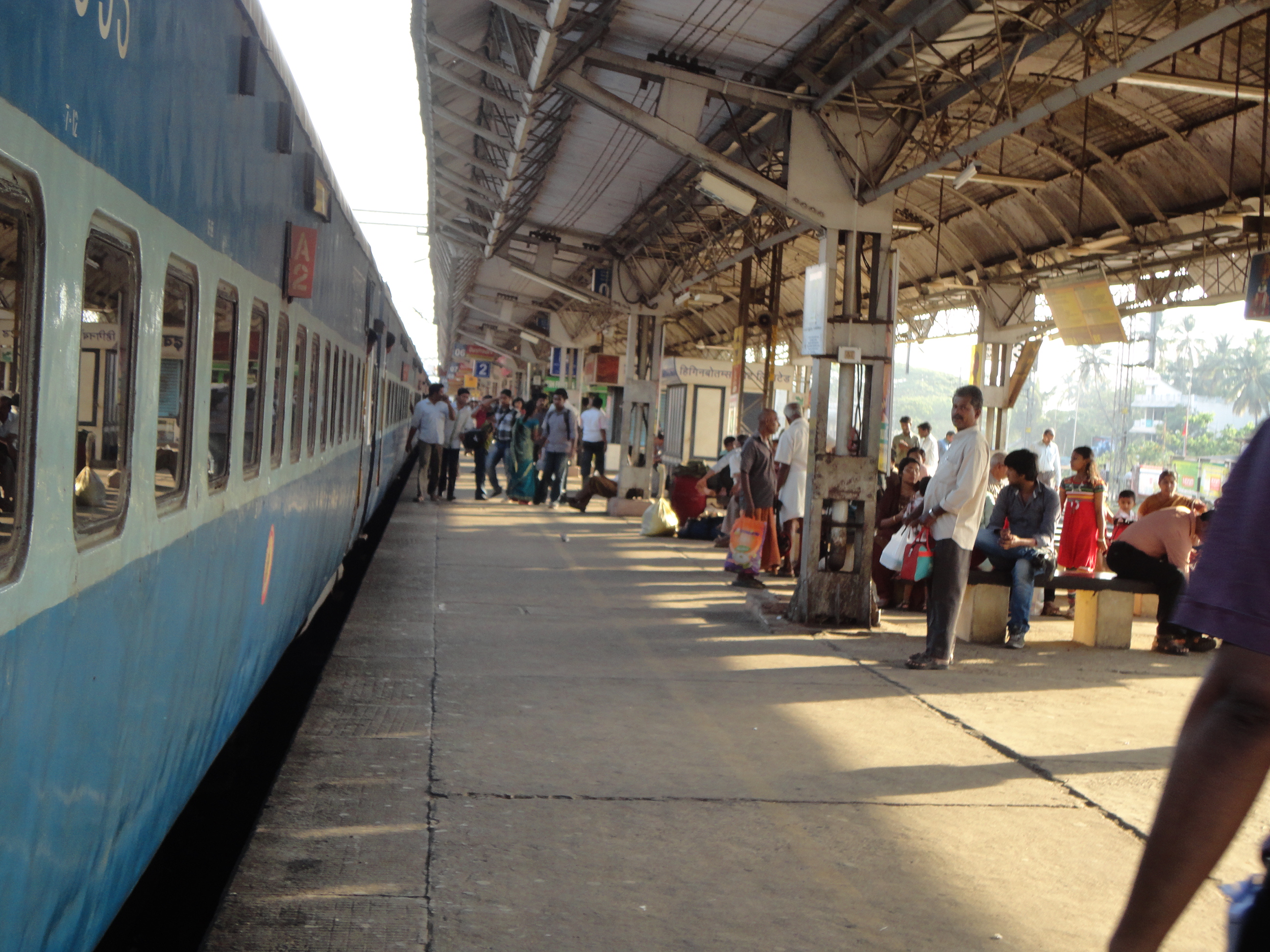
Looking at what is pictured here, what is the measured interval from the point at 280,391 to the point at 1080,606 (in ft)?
23.1

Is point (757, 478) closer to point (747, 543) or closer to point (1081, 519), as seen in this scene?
point (747, 543)

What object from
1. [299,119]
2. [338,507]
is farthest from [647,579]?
[299,119]

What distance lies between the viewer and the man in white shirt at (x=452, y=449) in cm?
2052

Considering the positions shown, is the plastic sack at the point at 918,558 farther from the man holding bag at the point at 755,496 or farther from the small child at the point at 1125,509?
the small child at the point at 1125,509

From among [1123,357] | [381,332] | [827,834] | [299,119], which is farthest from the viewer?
[1123,357]

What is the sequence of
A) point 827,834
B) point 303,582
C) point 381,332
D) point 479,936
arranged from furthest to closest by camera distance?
point 381,332, point 303,582, point 827,834, point 479,936

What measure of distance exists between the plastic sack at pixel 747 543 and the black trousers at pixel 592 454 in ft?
32.0

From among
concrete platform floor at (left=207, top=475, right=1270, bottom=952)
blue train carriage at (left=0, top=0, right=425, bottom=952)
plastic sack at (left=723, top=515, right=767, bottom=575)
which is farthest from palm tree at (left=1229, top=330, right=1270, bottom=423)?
blue train carriage at (left=0, top=0, right=425, bottom=952)

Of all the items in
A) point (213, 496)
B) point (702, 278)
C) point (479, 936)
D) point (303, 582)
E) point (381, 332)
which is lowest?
point (479, 936)

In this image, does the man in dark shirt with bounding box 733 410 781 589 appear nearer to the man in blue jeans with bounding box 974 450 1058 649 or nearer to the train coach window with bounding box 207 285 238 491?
the man in blue jeans with bounding box 974 450 1058 649

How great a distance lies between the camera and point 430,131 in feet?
44.1

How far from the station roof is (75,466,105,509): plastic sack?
640 cm

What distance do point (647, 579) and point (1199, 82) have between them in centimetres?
691

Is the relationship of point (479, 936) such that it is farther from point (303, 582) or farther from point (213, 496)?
point (303, 582)
